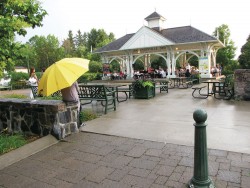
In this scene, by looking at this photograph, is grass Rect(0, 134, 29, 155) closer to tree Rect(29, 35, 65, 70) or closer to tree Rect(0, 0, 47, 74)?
tree Rect(0, 0, 47, 74)

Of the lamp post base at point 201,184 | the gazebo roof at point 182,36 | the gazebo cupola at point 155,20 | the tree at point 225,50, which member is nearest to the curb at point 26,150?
the lamp post base at point 201,184

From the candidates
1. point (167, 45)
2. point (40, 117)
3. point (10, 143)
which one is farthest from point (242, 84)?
point (167, 45)

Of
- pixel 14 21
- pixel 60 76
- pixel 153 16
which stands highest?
pixel 153 16

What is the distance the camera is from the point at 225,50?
3503 centimetres

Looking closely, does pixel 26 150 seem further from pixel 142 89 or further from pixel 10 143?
pixel 142 89

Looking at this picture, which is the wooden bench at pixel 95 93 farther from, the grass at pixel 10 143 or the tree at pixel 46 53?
the tree at pixel 46 53

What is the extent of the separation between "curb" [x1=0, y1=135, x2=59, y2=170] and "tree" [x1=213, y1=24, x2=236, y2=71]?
33159 millimetres

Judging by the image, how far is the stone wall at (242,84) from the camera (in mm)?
9195

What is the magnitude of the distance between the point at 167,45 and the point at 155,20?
5847 mm

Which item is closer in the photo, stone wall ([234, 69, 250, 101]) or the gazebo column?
stone wall ([234, 69, 250, 101])

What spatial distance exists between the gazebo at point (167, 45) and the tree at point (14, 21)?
17585 mm

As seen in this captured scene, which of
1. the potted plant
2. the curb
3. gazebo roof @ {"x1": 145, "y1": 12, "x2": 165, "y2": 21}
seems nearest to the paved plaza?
the curb

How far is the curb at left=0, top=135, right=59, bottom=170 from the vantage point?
14.7 feet

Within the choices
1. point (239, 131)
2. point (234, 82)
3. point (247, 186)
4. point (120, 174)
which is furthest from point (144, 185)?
point (234, 82)
